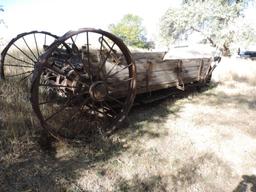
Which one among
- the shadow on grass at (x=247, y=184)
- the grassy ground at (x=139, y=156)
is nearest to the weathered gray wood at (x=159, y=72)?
the grassy ground at (x=139, y=156)

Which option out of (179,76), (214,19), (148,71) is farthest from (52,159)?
(214,19)

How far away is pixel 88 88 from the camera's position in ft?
12.3

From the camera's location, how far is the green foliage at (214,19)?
551 inches

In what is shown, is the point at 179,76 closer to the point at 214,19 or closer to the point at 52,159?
the point at 52,159

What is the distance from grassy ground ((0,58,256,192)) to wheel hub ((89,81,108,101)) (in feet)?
1.83

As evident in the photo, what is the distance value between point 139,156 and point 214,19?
12.8 metres

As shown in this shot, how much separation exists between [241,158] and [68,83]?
254cm

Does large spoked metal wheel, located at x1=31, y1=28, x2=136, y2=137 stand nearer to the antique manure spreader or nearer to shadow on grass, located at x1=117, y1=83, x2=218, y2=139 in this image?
the antique manure spreader

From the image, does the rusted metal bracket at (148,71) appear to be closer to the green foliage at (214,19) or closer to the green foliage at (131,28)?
the green foliage at (214,19)

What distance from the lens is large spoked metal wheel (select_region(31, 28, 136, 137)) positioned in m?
3.74

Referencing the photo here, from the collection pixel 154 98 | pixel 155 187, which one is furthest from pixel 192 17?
pixel 155 187

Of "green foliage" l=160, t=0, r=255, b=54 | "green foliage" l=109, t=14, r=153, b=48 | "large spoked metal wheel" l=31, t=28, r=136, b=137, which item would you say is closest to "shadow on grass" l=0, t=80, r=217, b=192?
"large spoked metal wheel" l=31, t=28, r=136, b=137

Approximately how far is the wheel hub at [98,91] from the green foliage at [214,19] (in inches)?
462

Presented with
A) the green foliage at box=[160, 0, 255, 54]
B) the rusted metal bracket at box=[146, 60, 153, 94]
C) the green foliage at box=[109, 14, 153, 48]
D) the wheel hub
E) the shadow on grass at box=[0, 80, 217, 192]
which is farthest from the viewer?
the green foliage at box=[109, 14, 153, 48]
